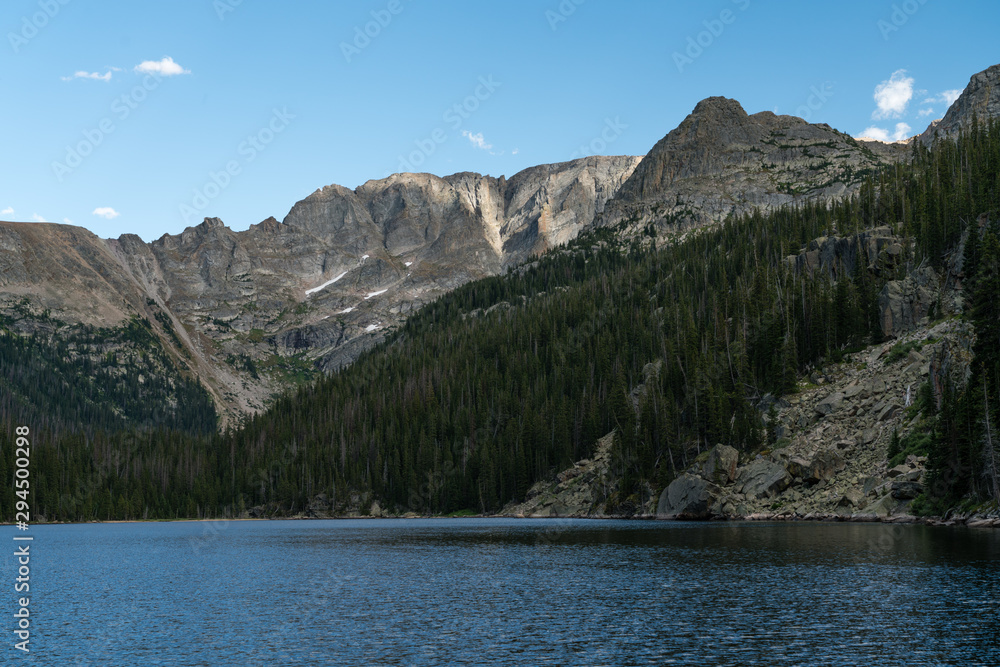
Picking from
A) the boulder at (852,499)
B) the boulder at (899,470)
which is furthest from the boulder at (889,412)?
the boulder at (852,499)

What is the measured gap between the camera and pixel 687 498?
131250 millimetres

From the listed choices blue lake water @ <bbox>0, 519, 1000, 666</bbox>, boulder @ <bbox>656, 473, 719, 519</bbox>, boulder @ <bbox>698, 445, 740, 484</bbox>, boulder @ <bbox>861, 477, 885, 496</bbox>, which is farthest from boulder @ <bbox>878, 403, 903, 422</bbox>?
boulder @ <bbox>656, 473, 719, 519</bbox>

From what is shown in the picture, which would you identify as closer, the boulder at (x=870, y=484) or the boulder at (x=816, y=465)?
the boulder at (x=870, y=484)

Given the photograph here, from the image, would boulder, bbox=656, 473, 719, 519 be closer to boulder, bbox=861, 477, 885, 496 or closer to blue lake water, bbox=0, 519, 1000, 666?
boulder, bbox=861, 477, 885, 496

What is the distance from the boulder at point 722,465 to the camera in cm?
12888

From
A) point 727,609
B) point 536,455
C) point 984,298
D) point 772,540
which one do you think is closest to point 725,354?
point 536,455

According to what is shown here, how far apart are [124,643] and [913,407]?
327 feet

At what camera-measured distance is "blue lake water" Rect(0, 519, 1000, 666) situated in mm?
39625

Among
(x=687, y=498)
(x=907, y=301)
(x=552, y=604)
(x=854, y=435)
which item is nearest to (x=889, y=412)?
(x=854, y=435)

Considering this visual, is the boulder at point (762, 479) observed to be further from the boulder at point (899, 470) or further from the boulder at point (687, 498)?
the boulder at point (899, 470)

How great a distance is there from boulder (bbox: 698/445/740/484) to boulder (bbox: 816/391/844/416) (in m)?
15.2

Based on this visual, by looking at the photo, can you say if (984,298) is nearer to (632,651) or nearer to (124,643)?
Result: (632,651)

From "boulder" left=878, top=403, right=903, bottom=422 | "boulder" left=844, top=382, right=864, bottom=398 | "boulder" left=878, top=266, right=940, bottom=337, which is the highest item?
"boulder" left=878, top=266, right=940, bottom=337

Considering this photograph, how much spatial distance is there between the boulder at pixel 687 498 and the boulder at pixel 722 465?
1.76 metres
